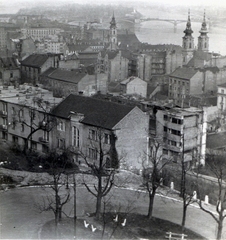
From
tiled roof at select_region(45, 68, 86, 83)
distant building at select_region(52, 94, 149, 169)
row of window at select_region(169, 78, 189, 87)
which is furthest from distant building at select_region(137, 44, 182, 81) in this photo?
distant building at select_region(52, 94, 149, 169)

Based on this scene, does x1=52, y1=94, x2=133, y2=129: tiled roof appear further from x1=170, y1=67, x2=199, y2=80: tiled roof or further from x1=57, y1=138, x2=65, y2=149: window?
x1=170, y1=67, x2=199, y2=80: tiled roof

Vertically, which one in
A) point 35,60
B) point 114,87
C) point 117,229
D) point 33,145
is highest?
point 35,60

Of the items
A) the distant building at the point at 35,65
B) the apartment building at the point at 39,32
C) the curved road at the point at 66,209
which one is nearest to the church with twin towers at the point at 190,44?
the distant building at the point at 35,65

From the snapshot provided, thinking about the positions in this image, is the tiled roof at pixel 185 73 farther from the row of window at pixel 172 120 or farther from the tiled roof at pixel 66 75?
the row of window at pixel 172 120

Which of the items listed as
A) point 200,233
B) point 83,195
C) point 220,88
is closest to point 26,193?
point 83,195

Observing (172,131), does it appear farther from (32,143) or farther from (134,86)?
(134,86)

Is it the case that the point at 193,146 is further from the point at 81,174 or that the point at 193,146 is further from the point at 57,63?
the point at 57,63

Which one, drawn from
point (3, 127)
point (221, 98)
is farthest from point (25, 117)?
point (221, 98)
